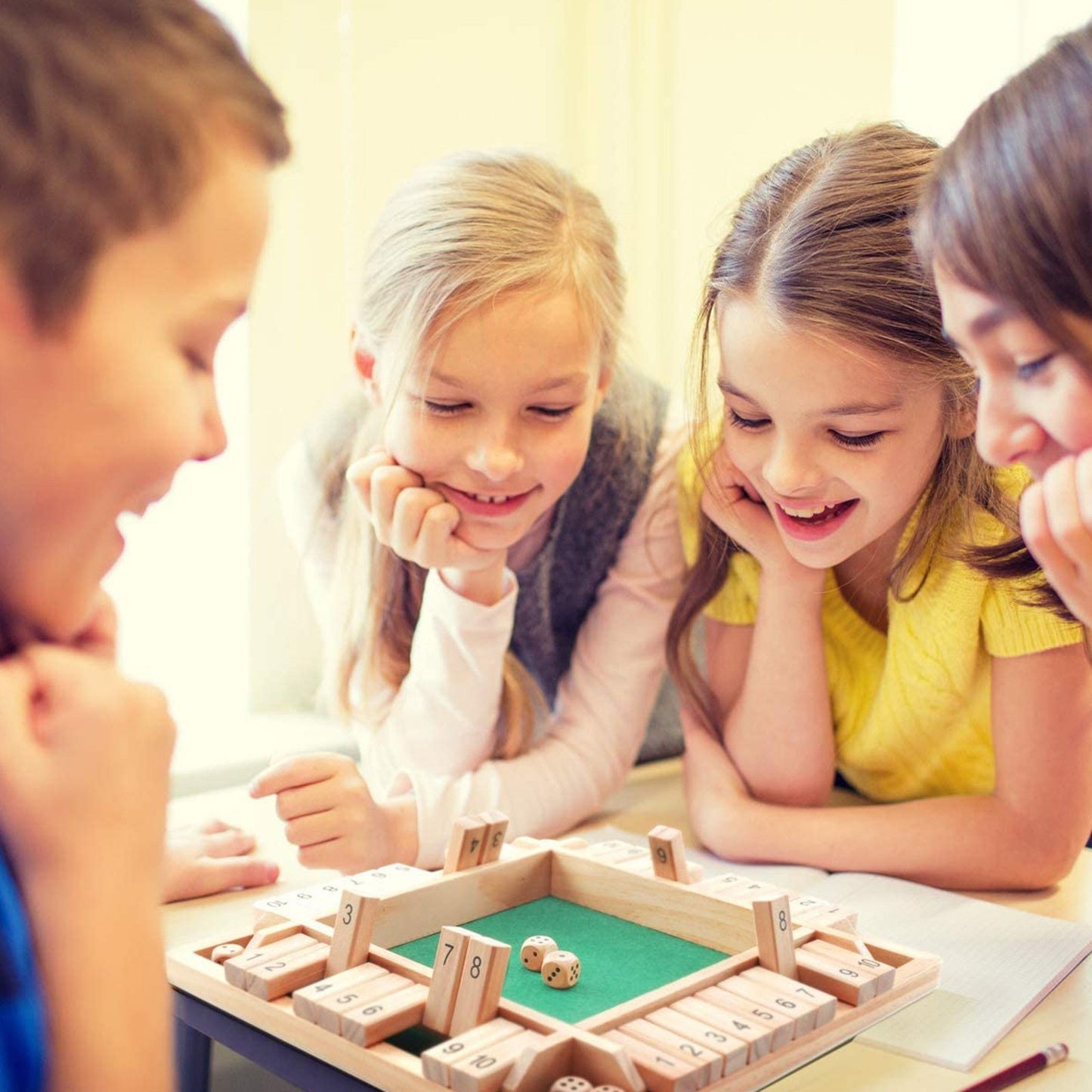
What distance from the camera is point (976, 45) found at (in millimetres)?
1864

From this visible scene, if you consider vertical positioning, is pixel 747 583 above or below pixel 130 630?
above

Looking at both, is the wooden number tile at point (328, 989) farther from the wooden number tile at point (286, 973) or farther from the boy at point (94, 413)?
the boy at point (94, 413)

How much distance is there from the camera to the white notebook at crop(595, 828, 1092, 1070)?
786mm

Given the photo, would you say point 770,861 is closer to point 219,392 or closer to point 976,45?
point 219,392

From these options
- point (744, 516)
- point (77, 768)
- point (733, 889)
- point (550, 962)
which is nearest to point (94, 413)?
point (77, 768)

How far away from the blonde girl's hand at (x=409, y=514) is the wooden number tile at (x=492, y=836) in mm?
323

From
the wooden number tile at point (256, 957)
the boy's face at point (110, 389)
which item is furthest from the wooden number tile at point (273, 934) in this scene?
the boy's face at point (110, 389)

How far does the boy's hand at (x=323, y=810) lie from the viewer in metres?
1.02

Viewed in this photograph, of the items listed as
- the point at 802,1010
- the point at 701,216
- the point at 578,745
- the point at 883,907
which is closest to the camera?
the point at 802,1010

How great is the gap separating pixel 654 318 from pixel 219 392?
84cm

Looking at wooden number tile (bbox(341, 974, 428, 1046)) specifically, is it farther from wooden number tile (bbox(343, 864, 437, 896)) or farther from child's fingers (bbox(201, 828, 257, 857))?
child's fingers (bbox(201, 828, 257, 857))

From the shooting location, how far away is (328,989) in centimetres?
74

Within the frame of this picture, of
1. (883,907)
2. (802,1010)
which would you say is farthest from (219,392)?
(802,1010)

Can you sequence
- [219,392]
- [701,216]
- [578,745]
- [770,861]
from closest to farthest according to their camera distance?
[770,861] < [578,745] < [219,392] < [701,216]
